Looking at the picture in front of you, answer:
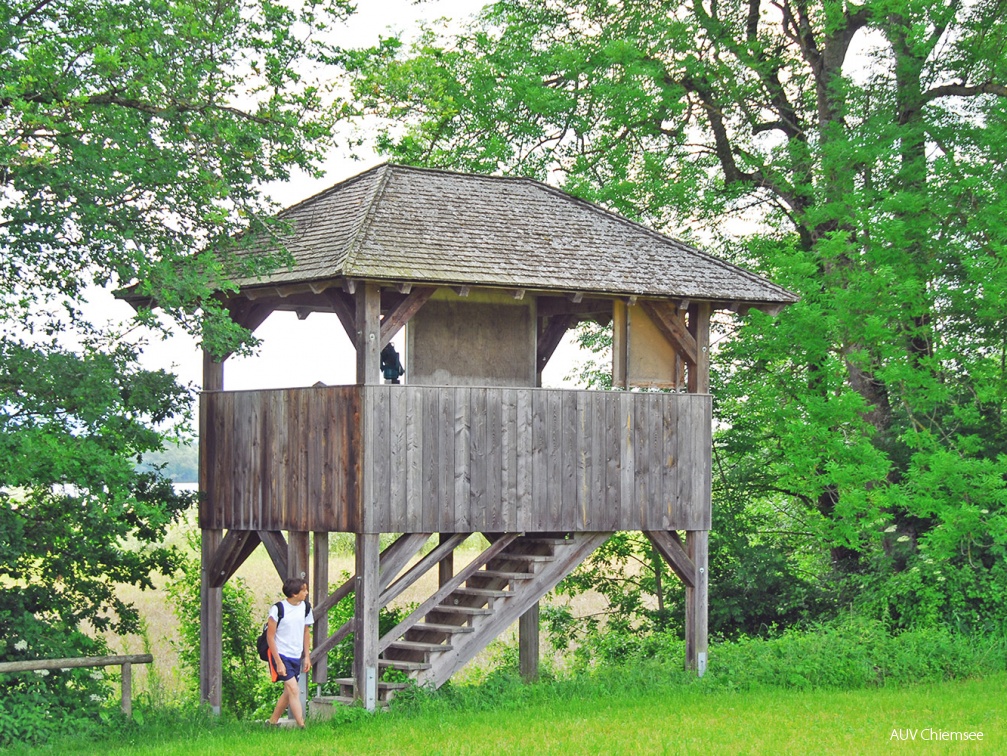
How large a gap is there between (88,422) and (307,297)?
12.6 ft

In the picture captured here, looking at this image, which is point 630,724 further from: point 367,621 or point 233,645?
point 233,645

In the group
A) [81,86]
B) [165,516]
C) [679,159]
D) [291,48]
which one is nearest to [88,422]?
[165,516]

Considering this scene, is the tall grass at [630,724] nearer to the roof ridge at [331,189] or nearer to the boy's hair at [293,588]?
Answer: the boy's hair at [293,588]

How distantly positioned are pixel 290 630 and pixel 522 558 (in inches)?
164

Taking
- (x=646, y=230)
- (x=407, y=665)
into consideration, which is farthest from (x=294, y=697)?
(x=646, y=230)

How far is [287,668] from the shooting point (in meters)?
16.1

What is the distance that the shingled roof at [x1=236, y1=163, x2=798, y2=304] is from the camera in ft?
57.1

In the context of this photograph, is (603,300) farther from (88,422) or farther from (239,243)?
(88,422)

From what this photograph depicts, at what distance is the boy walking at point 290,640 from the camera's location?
52.6 feet

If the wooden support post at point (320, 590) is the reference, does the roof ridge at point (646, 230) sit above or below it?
above

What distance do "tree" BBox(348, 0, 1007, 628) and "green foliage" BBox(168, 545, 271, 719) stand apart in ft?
27.9

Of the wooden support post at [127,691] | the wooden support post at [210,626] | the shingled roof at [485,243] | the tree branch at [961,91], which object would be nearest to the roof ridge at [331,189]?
the shingled roof at [485,243]

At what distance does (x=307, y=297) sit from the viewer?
767 inches

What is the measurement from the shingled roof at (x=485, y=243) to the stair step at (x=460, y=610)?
4.25 metres
